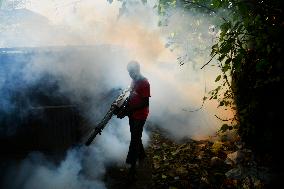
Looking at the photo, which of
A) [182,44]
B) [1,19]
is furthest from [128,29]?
[1,19]

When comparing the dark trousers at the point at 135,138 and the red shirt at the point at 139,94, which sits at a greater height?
the red shirt at the point at 139,94

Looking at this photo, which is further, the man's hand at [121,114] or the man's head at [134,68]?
the man's hand at [121,114]

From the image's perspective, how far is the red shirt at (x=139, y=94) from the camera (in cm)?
690

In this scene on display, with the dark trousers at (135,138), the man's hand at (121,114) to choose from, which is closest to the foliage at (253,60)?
the dark trousers at (135,138)

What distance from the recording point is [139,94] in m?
6.95

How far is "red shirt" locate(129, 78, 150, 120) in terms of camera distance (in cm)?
690

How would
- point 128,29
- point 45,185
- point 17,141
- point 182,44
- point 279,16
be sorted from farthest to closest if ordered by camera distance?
point 128,29
point 182,44
point 17,141
point 45,185
point 279,16

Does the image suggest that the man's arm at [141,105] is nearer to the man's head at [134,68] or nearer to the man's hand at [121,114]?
the man's hand at [121,114]

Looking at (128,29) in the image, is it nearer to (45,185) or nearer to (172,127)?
(172,127)

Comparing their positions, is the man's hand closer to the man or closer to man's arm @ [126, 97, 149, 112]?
the man

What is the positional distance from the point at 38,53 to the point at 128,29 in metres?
11.7

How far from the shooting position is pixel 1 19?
23.3 meters

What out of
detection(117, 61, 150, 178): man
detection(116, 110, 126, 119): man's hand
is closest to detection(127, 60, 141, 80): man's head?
detection(117, 61, 150, 178): man

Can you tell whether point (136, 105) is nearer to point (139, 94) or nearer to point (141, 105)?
point (141, 105)
